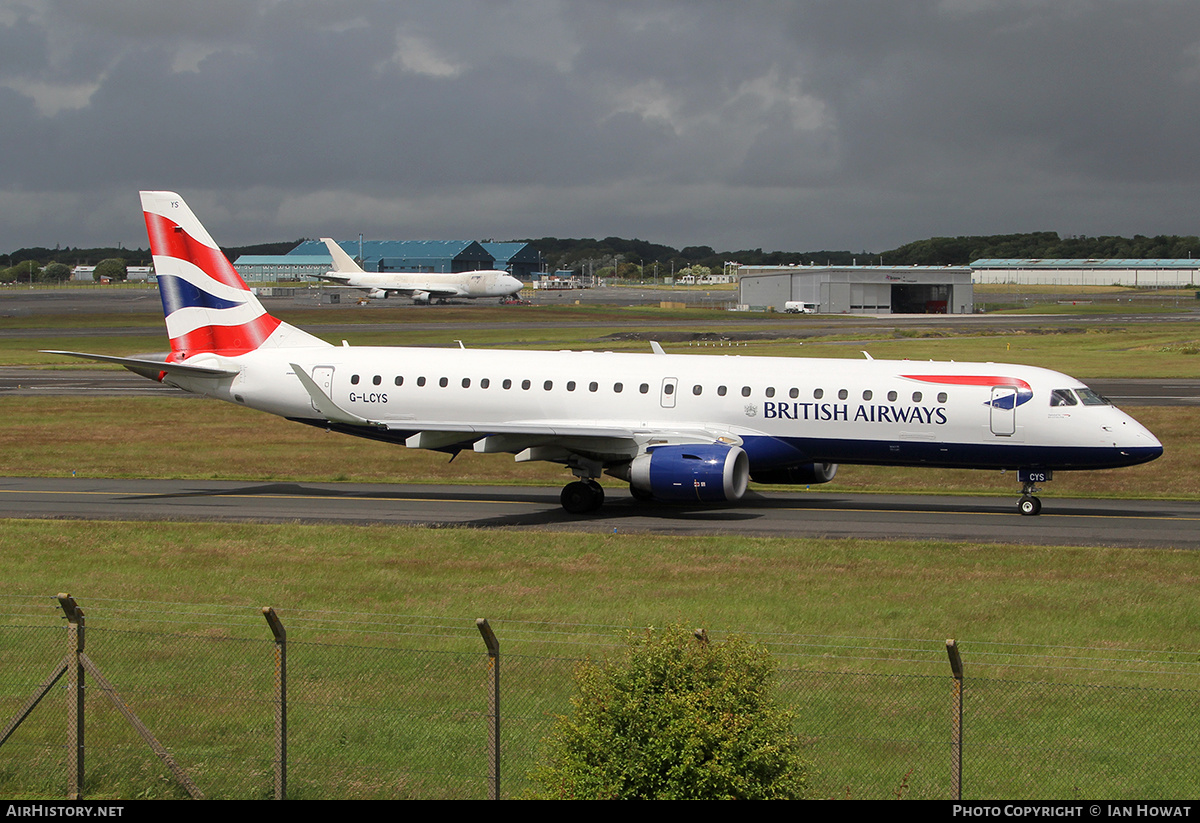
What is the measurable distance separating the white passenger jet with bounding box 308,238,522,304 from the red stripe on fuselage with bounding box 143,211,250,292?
12831 centimetres

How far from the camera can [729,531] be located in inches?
1122

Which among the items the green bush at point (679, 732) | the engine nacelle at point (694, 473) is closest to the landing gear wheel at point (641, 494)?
the engine nacelle at point (694, 473)

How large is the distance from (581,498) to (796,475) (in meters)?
5.92

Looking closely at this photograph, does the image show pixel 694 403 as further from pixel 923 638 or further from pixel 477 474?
pixel 923 638

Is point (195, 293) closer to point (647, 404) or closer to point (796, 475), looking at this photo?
point (647, 404)

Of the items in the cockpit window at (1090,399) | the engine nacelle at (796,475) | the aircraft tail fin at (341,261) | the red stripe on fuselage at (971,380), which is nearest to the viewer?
the cockpit window at (1090,399)

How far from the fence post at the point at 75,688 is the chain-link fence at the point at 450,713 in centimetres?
2

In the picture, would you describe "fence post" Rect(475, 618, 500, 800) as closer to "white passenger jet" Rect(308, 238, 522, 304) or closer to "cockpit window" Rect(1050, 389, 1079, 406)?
"cockpit window" Rect(1050, 389, 1079, 406)

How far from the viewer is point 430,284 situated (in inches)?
A: 6624

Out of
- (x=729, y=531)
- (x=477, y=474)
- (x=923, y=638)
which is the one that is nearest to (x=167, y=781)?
(x=923, y=638)

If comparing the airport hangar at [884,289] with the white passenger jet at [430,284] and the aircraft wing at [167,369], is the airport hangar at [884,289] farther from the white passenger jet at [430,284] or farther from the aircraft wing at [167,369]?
the aircraft wing at [167,369]

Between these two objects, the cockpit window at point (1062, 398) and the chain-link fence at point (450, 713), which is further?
the cockpit window at point (1062, 398)

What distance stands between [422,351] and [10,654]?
18.6 m

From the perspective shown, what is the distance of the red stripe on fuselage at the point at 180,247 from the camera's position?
3625 centimetres
